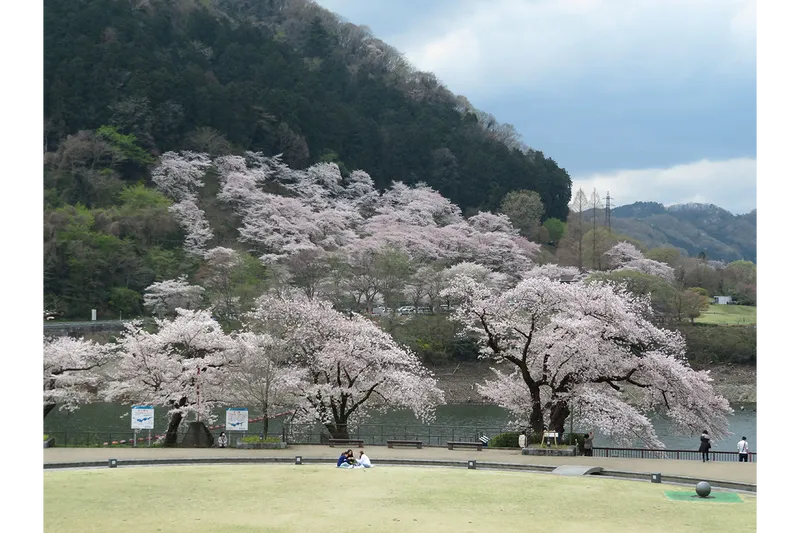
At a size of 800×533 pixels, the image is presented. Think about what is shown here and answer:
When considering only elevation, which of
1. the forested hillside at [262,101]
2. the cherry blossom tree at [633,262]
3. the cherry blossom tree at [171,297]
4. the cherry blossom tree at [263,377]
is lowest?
the cherry blossom tree at [263,377]

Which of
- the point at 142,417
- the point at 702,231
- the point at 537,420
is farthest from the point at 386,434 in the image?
the point at 702,231

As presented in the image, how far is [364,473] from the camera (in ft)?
63.0

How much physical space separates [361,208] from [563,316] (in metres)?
55.3

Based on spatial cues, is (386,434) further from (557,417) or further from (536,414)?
(557,417)

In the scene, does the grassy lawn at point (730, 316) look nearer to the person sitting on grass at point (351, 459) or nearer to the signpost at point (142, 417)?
the person sitting on grass at point (351, 459)

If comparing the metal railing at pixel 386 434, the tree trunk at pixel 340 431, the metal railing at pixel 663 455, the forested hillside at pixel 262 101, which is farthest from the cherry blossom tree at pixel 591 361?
the forested hillside at pixel 262 101

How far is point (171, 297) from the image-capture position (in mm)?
52656

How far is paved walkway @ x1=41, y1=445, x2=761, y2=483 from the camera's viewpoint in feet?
63.9

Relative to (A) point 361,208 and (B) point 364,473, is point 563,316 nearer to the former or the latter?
(B) point 364,473

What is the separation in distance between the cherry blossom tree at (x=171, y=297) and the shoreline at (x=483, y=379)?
16.6m

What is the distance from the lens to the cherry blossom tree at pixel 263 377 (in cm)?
2631

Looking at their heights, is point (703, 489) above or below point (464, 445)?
above

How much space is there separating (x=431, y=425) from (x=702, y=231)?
484ft
